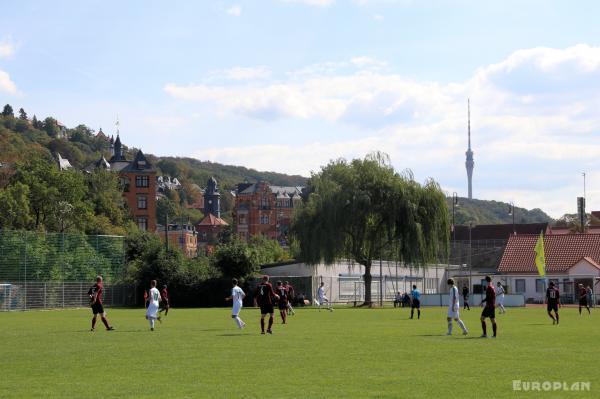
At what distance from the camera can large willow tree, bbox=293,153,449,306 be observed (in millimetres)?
69000

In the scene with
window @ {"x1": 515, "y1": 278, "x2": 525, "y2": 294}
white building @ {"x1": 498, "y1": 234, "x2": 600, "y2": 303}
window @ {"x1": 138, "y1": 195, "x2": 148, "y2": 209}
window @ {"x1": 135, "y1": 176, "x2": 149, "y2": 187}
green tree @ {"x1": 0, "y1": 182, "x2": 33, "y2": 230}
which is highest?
window @ {"x1": 135, "y1": 176, "x2": 149, "y2": 187}

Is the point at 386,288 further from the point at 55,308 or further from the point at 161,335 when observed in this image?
the point at 161,335

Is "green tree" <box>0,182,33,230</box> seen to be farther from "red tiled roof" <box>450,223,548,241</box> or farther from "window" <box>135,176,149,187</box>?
"red tiled roof" <box>450,223,548,241</box>

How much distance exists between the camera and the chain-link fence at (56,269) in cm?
6619

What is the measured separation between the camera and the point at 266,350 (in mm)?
22625

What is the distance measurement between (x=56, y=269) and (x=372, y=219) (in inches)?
989

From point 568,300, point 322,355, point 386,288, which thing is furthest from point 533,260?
point 322,355

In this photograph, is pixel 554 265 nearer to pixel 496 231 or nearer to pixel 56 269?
pixel 56 269

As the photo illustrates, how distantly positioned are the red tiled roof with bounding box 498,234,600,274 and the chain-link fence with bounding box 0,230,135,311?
119ft

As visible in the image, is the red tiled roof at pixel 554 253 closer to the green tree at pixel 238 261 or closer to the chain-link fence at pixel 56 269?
the green tree at pixel 238 261

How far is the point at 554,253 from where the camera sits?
279 feet

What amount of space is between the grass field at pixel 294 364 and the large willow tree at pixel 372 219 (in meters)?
38.9

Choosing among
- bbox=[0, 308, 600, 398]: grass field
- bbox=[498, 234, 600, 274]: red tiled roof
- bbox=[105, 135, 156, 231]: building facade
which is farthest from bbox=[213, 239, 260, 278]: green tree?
bbox=[105, 135, 156, 231]: building facade

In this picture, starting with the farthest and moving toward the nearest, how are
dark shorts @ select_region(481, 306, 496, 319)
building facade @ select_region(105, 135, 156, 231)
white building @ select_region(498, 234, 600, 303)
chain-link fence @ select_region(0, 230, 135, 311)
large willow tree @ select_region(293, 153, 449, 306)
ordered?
building facade @ select_region(105, 135, 156, 231) → white building @ select_region(498, 234, 600, 303) → large willow tree @ select_region(293, 153, 449, 306) → chain-link fence @ select_region(0, 230, 135, 311) → dark shorts @ select_region(481, 306, 496, 319)
